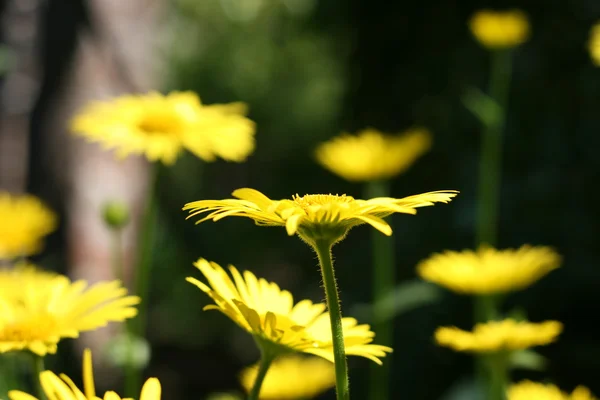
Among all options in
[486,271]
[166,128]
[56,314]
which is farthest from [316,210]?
[166,128]

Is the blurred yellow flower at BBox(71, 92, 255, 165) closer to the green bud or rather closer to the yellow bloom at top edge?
the green bud

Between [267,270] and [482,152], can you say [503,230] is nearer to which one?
[482,152]

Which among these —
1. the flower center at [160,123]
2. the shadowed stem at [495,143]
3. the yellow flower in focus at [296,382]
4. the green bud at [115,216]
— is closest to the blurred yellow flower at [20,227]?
the green bud at [115,216]

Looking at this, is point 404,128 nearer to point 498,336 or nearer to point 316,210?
point 498,336

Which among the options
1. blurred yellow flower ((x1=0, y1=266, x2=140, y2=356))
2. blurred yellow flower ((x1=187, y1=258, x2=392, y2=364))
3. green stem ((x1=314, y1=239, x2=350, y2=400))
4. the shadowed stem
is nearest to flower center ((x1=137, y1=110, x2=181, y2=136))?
blurred yellow flower ((x1=0, y1=266, x2=140, y2=356))

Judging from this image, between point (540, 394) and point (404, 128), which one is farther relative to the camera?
point (404, 128)

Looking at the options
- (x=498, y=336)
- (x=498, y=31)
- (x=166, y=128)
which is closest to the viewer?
(x=498, y=336)
